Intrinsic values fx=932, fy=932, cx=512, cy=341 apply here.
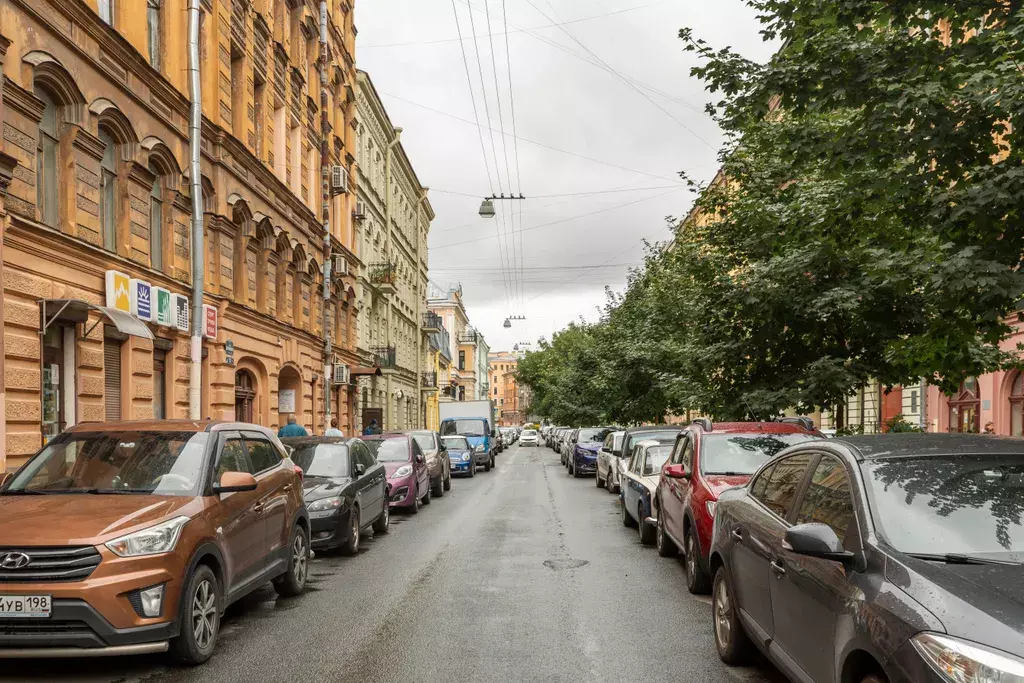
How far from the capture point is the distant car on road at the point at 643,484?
1230 centimetres

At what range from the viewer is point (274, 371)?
26.0 meters

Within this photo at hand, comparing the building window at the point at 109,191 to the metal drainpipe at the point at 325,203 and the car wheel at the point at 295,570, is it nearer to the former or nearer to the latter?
the car wheel at the point at 295,570

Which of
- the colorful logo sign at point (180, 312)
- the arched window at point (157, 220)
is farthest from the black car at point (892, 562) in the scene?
the arched window at point (157, 220)

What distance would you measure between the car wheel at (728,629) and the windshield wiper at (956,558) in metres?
2.15

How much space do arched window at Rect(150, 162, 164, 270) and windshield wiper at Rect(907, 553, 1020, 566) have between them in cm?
1624

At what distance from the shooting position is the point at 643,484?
12.6 meters

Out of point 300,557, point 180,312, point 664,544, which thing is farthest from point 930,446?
point 180,312

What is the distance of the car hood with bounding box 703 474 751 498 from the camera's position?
8.61m

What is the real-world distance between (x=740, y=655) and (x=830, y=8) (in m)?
5.98

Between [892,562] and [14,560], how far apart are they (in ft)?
15.9

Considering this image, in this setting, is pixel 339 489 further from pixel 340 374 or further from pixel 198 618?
pixel 340 374

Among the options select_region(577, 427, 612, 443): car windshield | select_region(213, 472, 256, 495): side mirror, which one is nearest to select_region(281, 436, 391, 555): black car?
select_region(213, 472, 256, 495): side mirror

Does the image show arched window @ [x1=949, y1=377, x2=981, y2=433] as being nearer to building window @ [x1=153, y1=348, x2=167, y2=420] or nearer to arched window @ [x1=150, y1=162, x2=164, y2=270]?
building window @ [x1=153, y1=348, x2=167, y2=420]

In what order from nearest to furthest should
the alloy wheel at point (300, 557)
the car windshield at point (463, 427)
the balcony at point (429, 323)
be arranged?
the alloy wheel at point (300, 557), the car windshield at point (463, 427), the balcony at point (429, 323)
